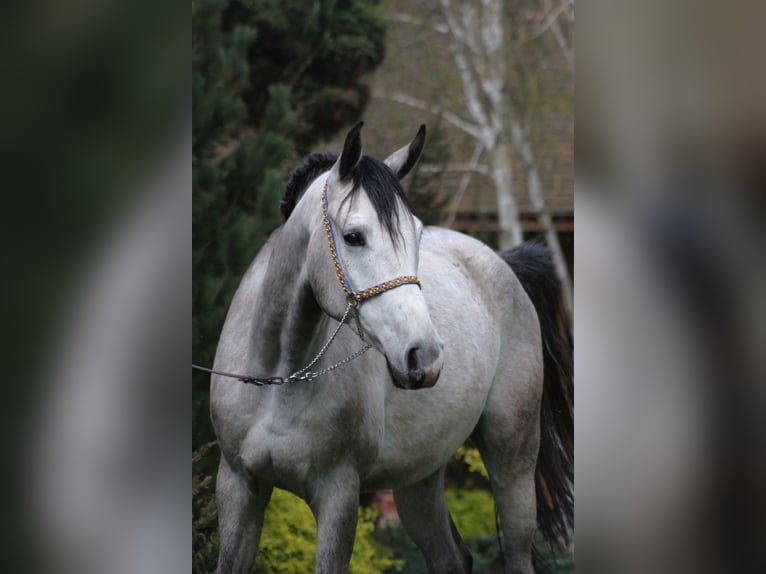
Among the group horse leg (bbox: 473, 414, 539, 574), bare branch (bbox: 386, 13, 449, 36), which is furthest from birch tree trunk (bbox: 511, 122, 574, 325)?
horse leg (bbox: 473, 414, 539, 574)

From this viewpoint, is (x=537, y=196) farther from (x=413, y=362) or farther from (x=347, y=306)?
(x=413, y=362)

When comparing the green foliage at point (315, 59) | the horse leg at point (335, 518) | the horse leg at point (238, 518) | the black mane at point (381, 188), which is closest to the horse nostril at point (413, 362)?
the black mane at point (381, 188)

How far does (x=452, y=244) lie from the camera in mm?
3852

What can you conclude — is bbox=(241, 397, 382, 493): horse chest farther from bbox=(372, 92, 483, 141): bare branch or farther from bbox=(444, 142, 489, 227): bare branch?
bbox=(372, 92, 483, 141): bare branch

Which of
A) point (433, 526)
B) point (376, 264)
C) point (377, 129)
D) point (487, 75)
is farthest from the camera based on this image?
point (487, 75)

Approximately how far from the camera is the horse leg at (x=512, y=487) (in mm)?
3738

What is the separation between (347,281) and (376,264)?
104 mm

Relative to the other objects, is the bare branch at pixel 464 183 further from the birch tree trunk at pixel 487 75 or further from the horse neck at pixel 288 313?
the horse neck at pixel 288 313

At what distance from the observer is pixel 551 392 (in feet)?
13.6

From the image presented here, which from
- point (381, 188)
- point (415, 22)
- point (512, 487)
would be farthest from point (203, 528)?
point (415, 22)
